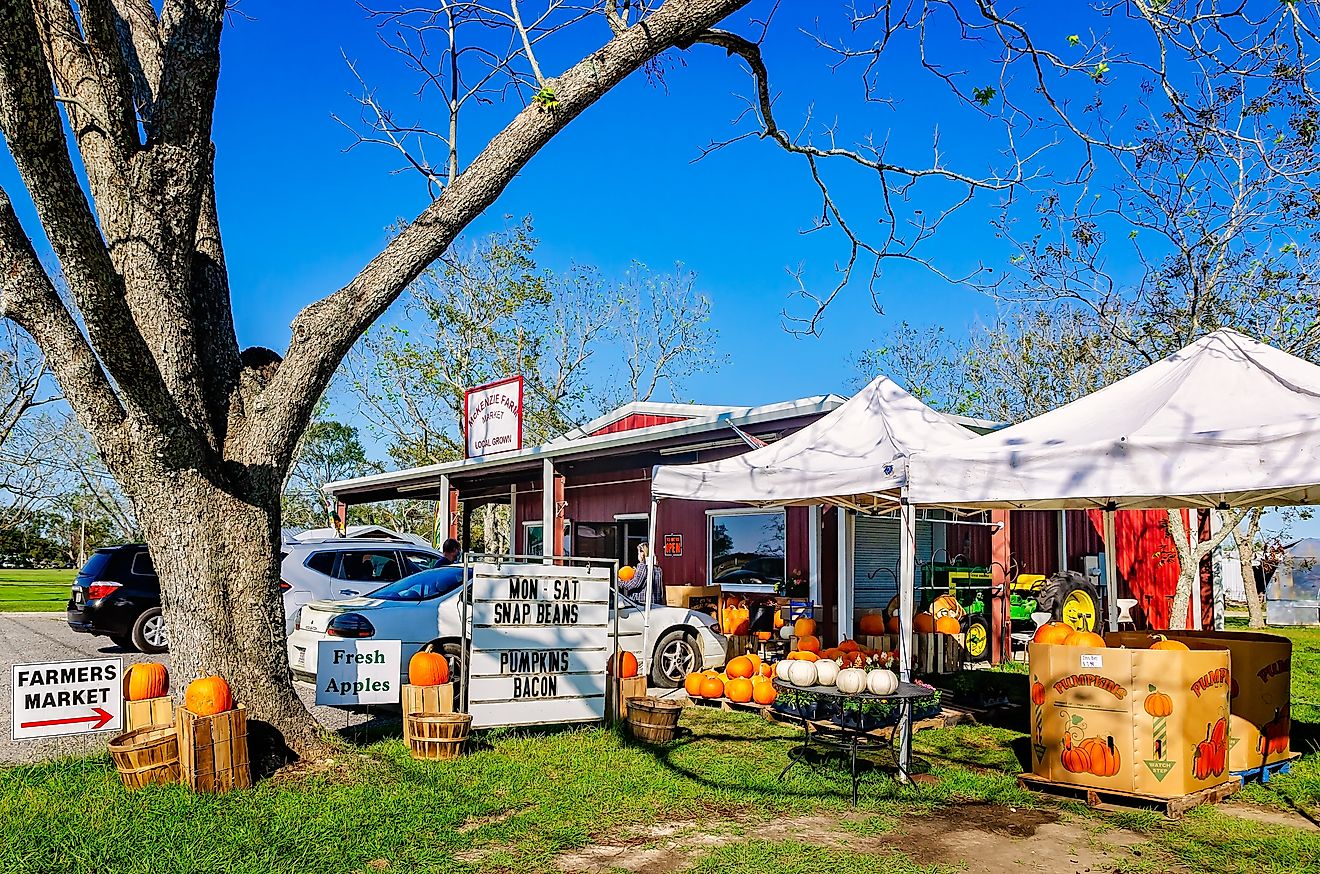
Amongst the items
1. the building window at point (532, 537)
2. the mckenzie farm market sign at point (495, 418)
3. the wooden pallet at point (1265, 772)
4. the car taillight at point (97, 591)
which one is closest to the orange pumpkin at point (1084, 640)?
the wooden pallet at point (1265, 772)

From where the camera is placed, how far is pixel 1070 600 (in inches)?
562

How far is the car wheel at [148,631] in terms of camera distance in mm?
14430

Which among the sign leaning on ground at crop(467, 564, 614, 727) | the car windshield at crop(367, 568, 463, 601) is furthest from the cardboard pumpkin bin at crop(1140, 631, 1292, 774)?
the car windshield at crop(367, 568, 463, 601)

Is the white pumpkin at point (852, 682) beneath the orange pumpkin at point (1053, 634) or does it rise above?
beneath

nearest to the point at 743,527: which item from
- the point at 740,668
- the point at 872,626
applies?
the point at 872,626

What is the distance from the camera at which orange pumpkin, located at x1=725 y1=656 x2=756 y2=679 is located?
407 inches

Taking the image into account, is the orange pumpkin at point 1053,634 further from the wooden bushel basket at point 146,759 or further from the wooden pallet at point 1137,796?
the wooden bushel basket at point 146,759

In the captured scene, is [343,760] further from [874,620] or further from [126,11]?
[874,620]

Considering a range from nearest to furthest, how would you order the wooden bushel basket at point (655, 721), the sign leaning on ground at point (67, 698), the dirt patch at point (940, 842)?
the dirt patch at point (940, 842) < the sign leaning on ground at point (67, 698) < the wooden bushel basket at point (655, 721)

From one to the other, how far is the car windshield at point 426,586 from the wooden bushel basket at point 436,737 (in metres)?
2.74

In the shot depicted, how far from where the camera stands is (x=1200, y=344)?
7.73 m

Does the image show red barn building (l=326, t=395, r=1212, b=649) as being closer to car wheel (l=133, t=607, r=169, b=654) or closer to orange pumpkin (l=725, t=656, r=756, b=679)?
orange pumpkin (l=725, t=656, r=756, b=679)

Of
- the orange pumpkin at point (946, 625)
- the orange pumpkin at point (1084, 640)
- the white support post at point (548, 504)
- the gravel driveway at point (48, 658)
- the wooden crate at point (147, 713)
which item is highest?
the white support post at point (548, 504)

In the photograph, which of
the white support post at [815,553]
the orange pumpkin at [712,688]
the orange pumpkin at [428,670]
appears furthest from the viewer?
the white support post at [815,553]
